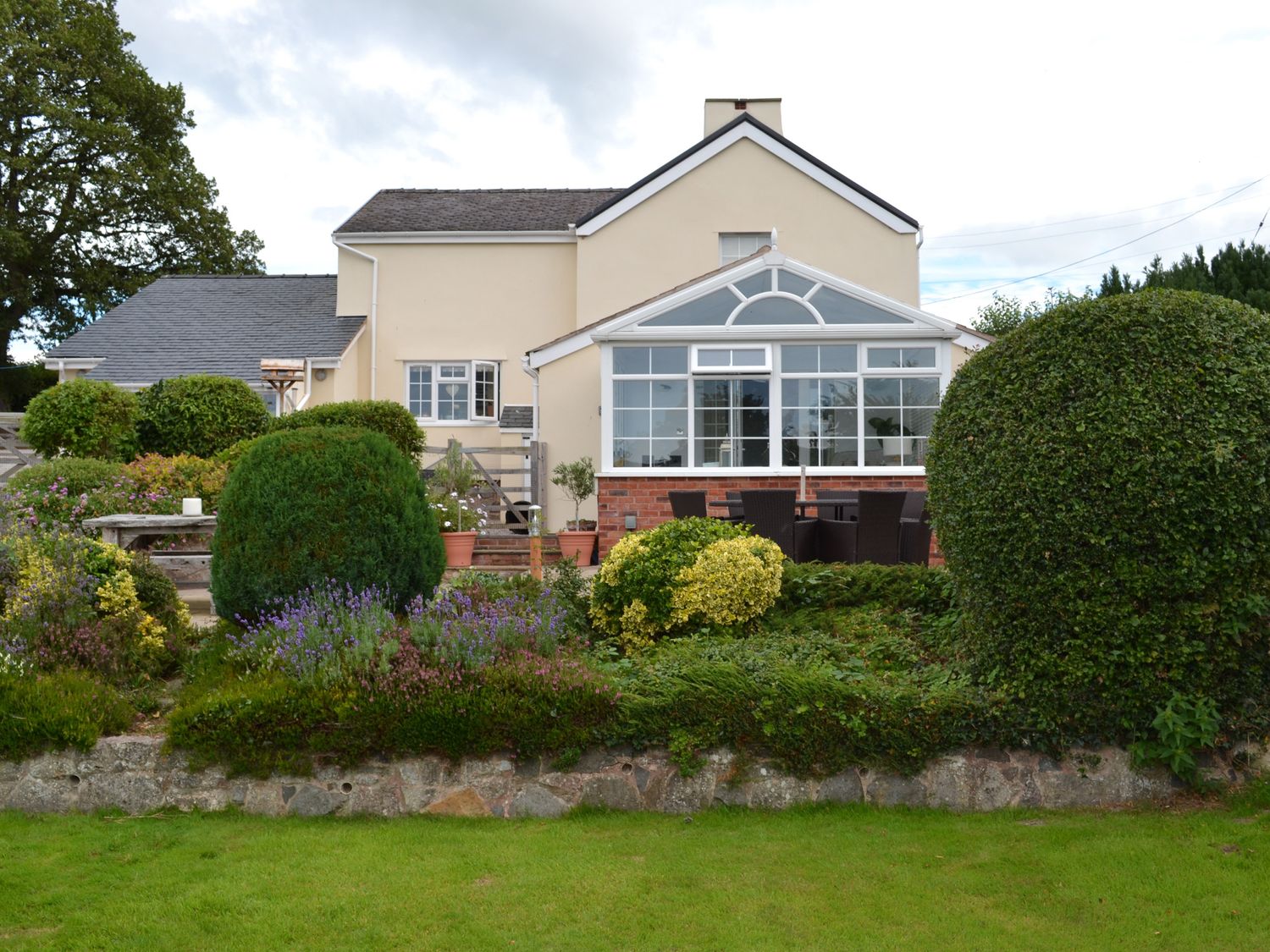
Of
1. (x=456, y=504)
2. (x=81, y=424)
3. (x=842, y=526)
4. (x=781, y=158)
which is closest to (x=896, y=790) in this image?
(x=842, y=526)

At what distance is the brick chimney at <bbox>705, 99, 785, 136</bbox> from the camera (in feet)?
70.3

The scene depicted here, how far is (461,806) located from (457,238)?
1733 cm

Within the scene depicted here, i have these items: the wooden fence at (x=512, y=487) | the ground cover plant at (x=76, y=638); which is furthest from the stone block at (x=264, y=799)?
the wooden fence at (x=512, y=487)

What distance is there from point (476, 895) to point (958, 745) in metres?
2.50

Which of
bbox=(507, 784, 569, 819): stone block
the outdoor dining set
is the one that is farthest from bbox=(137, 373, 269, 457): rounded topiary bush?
bbox=(507, 784, 569, 819): stone block

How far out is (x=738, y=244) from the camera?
65.8 ft

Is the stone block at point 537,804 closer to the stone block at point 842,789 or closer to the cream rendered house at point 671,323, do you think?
the stone block at point 842,789

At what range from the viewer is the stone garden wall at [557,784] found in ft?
16.6

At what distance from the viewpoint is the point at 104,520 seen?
892cm

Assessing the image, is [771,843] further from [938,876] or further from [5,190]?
[5,190]

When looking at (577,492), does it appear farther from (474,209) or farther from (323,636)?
(323,636)

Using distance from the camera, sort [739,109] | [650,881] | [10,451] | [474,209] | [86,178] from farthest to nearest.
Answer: [86,178], [474,209], [739,109], [10,451], [650,881]

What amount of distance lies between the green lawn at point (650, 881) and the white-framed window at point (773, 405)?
32.2 feet

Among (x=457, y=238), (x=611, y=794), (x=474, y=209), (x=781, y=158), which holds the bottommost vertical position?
(x=611, y=794)
